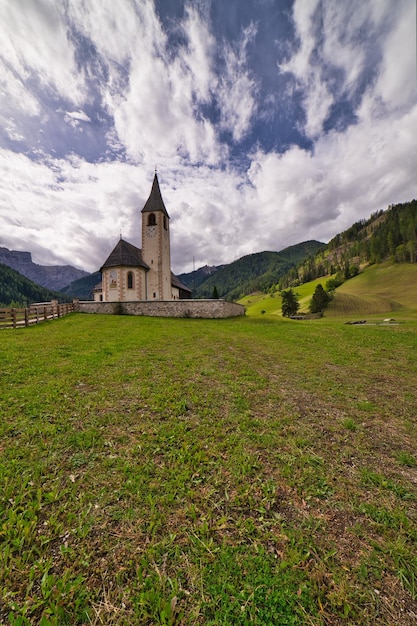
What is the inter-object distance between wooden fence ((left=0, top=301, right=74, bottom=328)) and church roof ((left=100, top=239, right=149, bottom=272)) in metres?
12.3

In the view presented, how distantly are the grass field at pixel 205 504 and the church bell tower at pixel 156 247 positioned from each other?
3223 cm

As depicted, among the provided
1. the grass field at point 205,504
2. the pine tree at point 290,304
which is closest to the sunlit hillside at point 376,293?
the pine tree at point 290,304

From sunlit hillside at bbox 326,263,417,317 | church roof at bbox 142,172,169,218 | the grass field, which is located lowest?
the grass field

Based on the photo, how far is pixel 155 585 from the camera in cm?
243

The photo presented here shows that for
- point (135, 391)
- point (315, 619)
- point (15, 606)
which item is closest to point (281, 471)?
point (315, 619)

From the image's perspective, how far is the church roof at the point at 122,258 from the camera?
36.2 meters

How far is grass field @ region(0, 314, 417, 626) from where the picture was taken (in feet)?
7.62

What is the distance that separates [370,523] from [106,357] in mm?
10044

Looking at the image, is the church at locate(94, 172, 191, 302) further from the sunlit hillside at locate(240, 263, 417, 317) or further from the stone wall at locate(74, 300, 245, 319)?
the sunlit hillside at locate(240, 263, 417, 317)

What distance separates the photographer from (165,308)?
3150 centimetres

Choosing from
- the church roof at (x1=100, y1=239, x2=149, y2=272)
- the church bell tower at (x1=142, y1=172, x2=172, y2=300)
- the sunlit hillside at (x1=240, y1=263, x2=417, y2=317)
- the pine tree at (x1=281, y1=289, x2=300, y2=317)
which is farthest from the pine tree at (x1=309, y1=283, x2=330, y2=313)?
the church roof at (x1=100, y1=239, x2=149, y2=272)

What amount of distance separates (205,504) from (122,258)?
122ft

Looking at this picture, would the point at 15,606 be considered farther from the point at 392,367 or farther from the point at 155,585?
the point at 392,367

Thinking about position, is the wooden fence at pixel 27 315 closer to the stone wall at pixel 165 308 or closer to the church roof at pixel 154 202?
the stone wall at pixel 165 308
